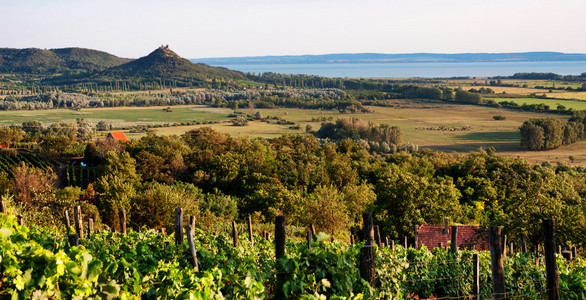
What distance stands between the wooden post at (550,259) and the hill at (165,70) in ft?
553

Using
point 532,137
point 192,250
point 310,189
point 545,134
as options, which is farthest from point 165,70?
point 192,250

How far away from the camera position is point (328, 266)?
6520 mm

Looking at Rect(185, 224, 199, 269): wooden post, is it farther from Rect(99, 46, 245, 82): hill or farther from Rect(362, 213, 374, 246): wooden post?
Rect(99, 46, 245, 82): hill

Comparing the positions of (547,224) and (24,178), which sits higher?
(547,224)

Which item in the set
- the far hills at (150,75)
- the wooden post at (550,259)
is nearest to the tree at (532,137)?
the wooden post at (550,259)

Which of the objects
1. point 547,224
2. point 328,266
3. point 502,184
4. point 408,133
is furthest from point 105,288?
point 408,133

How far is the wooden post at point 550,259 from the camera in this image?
7801mm

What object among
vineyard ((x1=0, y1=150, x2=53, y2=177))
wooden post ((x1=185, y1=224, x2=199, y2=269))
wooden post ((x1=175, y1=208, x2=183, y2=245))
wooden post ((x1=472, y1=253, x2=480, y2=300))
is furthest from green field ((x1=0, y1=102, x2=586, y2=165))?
wooden post ((x1=185, y1=224, x2=199, y2=269))

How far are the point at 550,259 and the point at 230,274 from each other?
538 cm

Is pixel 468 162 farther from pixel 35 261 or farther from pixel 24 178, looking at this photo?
pixel 35 261

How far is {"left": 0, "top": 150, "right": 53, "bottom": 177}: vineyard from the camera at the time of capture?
4338 centimetres

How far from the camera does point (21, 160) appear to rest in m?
45.6

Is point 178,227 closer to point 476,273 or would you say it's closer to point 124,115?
point 476,273

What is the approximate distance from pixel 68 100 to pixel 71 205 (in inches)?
4535
